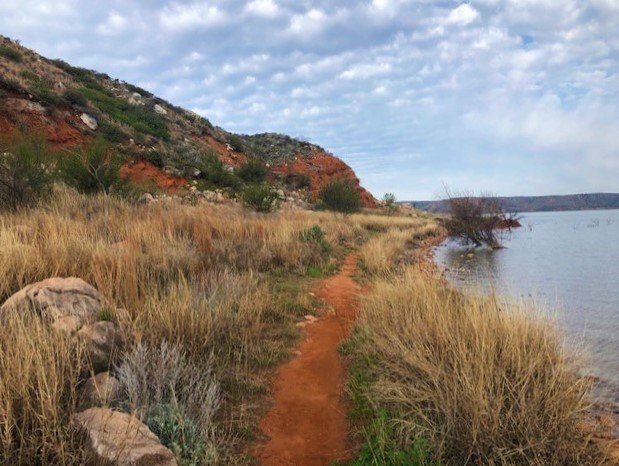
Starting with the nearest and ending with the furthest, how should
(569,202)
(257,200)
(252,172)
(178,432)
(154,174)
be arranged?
(178,432) < (257,200) < (154,174) < (252,172) < (569,202)

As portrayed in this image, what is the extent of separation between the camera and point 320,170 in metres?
46.2

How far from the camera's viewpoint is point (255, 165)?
32406 mm

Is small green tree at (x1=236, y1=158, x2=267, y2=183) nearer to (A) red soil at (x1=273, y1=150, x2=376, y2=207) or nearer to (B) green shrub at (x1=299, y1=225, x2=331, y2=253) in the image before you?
(A) red soil at (x1=273, y1=150, x2=376, y2=207)

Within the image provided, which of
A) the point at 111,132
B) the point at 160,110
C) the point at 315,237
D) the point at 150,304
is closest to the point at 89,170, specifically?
the point at 315,237

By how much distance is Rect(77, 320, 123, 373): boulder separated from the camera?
3.41 metres

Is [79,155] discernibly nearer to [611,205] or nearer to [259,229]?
[259,229]

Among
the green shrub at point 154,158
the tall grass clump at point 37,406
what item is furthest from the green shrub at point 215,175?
the tall grass clump at point 37,406

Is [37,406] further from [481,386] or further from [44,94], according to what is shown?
[44,94]

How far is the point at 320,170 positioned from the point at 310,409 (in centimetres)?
4318

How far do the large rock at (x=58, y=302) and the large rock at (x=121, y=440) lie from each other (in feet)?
3.99

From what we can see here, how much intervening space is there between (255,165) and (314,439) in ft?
98.5

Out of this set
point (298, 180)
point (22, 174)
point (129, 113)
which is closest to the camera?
point (22, 174)

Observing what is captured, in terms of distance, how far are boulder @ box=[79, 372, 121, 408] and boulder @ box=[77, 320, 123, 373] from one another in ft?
0.78


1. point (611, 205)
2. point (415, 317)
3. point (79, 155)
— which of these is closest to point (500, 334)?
point (415, 317)
